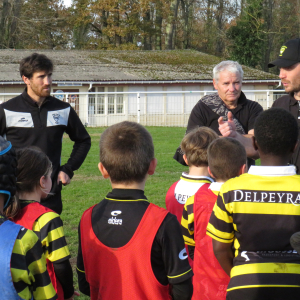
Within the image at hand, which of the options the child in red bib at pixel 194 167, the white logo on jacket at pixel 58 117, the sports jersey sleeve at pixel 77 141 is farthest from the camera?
the sports jersey sleeve at pixel 77 141

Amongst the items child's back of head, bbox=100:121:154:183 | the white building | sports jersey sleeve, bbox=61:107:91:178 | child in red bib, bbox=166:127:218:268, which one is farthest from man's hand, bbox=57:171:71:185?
the white building

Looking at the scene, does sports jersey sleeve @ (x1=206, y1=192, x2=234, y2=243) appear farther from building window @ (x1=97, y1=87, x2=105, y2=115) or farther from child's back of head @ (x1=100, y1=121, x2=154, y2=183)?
building window @ (x1=97, y1=87, x2=105, y2=115)

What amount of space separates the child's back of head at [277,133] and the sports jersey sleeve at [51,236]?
4.61 ft

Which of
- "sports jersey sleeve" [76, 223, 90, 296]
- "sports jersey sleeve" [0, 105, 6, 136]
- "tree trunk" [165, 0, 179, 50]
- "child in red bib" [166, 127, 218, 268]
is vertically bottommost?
"sports jersey sleeve" [76, 223, 90, 296]

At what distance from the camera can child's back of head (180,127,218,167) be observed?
141 inches

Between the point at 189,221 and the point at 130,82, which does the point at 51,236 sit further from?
the point at 130,82

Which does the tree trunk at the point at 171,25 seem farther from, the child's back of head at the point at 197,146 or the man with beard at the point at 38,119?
the child's back of head at the point at 197,146

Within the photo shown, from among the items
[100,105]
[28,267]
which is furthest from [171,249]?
[100,105]

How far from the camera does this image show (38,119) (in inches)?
168

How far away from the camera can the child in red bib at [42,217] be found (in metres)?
2.82

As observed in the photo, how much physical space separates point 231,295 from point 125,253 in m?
0.70

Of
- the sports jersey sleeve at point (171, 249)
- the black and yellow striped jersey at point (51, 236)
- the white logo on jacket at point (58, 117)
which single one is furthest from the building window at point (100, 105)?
the sports jersey sleeve at point (171, 249)

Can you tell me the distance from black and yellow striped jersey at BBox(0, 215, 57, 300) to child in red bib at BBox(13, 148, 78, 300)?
785mm

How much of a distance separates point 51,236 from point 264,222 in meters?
1.34
